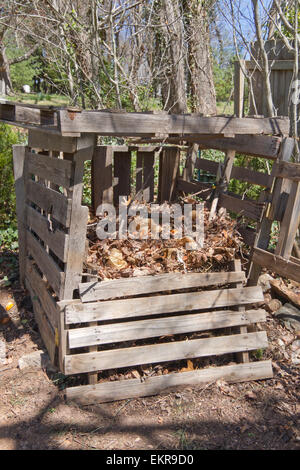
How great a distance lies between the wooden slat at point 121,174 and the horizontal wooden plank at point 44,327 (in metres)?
1.38

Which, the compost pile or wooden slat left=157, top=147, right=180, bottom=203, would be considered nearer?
the compost pile

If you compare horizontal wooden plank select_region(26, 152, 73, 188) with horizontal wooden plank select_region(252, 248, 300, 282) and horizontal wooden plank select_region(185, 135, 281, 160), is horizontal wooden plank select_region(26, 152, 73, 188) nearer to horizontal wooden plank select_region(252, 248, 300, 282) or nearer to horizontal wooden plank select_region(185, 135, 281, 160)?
horizontal wooden plank select_region(185, 135, 281, 160)

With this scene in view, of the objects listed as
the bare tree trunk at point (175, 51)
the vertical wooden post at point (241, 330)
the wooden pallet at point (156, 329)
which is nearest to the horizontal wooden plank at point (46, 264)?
the wooden pallet at point (156, 329)

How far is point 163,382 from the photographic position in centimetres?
339

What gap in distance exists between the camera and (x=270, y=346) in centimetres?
400

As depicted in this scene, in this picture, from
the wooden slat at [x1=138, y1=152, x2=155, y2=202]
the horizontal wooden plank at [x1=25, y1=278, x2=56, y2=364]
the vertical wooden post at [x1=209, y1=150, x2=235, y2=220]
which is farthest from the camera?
the wooden slat at [x1=138, y1=152, x2=155, y2=202]

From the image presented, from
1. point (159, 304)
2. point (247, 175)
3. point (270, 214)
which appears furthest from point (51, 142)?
point (270, 214)

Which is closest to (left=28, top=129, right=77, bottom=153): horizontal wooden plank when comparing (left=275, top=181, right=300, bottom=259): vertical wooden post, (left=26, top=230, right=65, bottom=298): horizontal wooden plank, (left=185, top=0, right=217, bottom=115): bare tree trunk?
(left=26, top=230, right=65, bottom=298): horizontal wooden plank

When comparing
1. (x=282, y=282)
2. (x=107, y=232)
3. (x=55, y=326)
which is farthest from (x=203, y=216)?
(x=55, y=326)

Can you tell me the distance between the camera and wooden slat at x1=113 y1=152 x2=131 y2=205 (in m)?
4.68

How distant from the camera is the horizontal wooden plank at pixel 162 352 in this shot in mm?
3264

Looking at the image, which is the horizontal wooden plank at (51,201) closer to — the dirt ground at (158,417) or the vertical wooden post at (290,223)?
the dirt ground at (158,417)

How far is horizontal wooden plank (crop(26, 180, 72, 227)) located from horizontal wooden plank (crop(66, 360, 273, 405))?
1298mm
